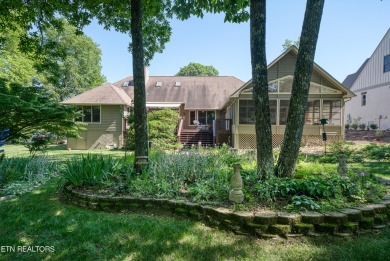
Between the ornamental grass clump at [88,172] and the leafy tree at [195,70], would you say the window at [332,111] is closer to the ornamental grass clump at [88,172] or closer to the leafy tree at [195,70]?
the ornamental grass clump at [88,172]

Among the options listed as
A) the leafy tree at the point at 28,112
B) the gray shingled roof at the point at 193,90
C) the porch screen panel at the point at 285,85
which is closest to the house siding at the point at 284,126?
the porch screen panel at the point at 285,85

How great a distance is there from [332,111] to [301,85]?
13.3 metres

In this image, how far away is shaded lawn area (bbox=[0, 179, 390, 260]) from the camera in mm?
2617

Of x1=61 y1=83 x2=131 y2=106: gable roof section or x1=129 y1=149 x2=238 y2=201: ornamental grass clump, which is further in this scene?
x1=61 y1=83 x2=131 y2=106: gable roof section

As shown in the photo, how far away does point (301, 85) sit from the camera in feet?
13.8

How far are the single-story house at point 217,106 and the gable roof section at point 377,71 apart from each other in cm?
864

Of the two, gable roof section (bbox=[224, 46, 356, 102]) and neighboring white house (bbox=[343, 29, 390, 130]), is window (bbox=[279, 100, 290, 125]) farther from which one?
neighboring white house (bbox=[343, 29, 390, 130])

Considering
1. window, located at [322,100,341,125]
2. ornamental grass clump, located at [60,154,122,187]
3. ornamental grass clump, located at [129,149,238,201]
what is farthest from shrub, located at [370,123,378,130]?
ornamental grass clump, located at [60,154,122,187]

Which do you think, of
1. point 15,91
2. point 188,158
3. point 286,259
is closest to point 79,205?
point 188,158

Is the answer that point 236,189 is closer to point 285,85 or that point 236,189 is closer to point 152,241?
point 152,241

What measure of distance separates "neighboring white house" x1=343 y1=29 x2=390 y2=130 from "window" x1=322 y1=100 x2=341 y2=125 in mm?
7683

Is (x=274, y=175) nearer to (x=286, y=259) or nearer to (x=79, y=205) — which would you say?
(x=286, y=259)

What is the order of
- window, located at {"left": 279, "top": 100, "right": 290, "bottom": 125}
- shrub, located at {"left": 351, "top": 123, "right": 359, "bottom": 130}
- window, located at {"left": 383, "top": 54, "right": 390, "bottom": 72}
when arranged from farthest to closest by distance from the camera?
shrub, located at {"left": 351, "top": 123, "right": 359, "bottom": 130}, window, located at {"left": 383, "top": 54, "right": 390, "bottom": 72}, window, located at {"left": 279, "top": 100, "right": 290, "bottom": 125}

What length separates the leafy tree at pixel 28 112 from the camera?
543 centimetres
